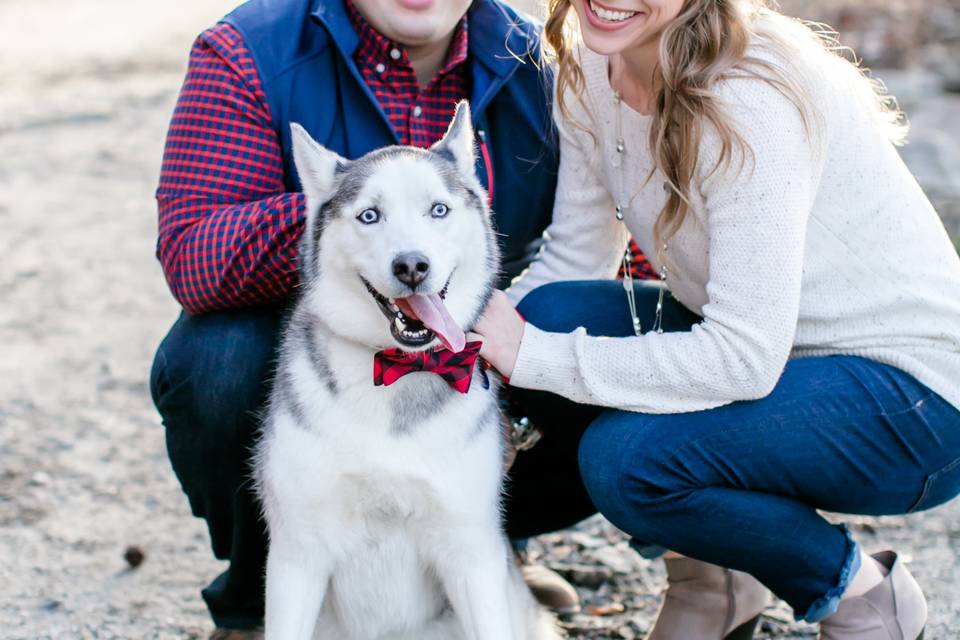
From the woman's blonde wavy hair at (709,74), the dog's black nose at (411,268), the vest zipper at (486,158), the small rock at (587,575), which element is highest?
the woman's blonde wavy hair at (709,74)

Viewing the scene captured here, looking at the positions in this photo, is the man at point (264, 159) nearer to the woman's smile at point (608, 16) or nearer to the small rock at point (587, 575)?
the small rock at point (587, 575)

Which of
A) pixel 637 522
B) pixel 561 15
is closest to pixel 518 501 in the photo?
pixel 637 522

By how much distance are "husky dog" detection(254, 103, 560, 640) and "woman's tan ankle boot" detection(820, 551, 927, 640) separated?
0.71 metres

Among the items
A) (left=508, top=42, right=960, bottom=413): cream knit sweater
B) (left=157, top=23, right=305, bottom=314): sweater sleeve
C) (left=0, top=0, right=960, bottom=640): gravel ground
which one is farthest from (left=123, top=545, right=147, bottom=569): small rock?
(left=508, top=42, right=960, bottom=413): cream knit sweater

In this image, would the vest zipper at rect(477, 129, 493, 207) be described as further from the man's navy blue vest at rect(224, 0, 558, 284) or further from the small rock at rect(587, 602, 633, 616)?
the small rock at rect(587, 602, 633, 616)

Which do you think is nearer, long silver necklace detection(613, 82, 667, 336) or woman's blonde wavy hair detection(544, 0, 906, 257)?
woman's blonde wavy hair detection(544, 0, 906, 257)

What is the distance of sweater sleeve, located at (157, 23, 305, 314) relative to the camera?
242cm

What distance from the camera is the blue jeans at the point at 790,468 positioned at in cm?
224

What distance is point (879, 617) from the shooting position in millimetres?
2357

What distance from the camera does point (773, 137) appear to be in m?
2.09

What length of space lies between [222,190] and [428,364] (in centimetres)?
70

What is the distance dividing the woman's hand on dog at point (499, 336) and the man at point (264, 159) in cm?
46

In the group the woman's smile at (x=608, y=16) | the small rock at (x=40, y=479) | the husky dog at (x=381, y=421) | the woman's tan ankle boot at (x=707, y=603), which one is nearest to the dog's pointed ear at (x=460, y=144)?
the husky dog at (x=381, y=421)

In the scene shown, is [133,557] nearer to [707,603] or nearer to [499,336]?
[499,336]
